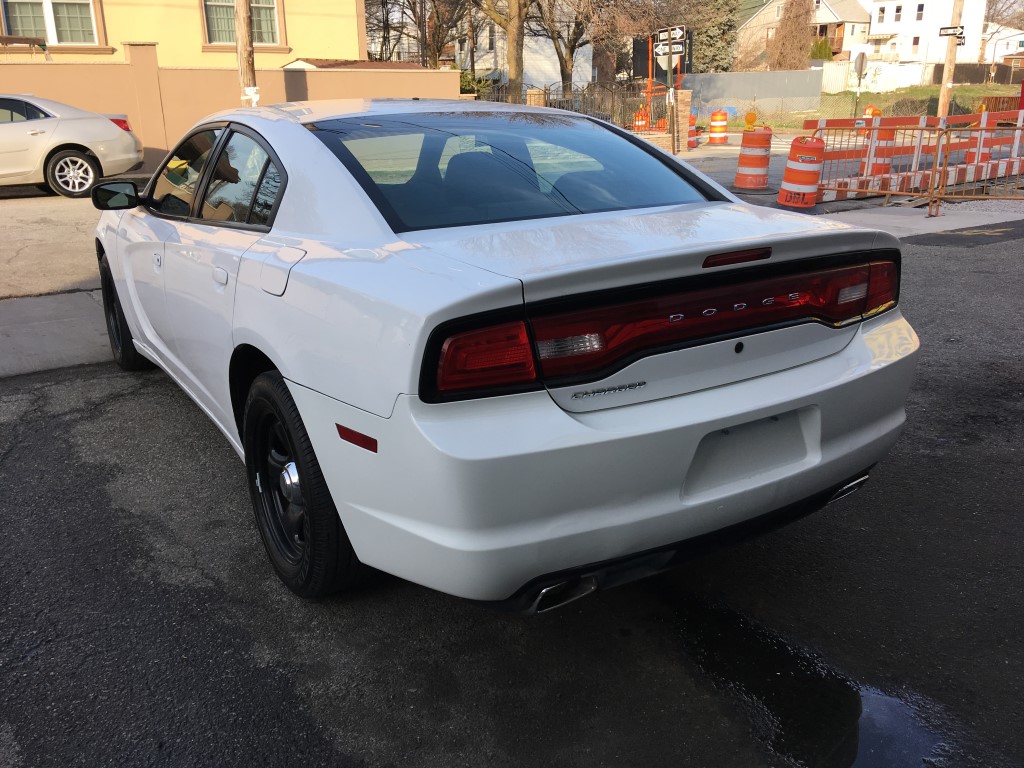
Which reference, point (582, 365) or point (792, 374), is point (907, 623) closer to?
point (792, 374)

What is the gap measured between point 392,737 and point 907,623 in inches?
64.9

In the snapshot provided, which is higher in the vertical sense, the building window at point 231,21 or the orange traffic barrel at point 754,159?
the building window at point 231,21

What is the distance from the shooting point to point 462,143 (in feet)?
10.5

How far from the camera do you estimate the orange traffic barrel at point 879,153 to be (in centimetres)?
1404

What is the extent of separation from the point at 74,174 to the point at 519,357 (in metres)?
14.1

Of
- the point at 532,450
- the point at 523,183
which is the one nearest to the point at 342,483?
the point at 532,450

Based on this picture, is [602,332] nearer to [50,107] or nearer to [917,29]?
[50,107]

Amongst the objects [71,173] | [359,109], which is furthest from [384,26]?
[359,109]

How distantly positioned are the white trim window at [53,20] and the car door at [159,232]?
18.6m

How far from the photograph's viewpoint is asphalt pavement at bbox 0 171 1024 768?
2.29m

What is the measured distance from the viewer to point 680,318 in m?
2.26

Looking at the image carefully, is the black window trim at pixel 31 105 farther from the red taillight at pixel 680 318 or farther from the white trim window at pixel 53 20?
the red taillight at pixel 680 318

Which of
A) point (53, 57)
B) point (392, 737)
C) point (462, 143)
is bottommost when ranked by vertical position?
point (392, 737)

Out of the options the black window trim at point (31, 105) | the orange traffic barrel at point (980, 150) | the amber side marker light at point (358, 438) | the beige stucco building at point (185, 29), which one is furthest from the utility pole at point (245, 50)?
the amber side marker light at point (358, 438)
